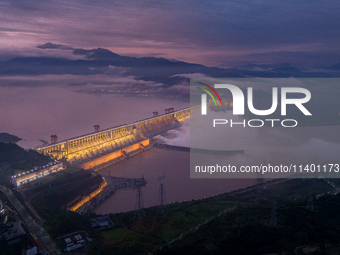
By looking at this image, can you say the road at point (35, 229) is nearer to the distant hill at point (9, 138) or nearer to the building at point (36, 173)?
the building at point (36, 173)

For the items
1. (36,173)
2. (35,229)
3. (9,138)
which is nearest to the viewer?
(35,229)

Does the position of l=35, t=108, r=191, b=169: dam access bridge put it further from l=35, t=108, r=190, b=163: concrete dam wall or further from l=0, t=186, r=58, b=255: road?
l=0, t=186, r=58, b=255: road

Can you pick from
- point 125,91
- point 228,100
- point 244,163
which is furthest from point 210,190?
point 125,91

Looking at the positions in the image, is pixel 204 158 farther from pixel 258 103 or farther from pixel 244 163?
pixel 258 103

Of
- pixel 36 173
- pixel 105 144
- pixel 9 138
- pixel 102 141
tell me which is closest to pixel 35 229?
pixel 36 173

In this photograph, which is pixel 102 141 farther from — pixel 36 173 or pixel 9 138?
pixel 9 138

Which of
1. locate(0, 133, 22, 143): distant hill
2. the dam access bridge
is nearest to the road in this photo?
the dam access bridge
